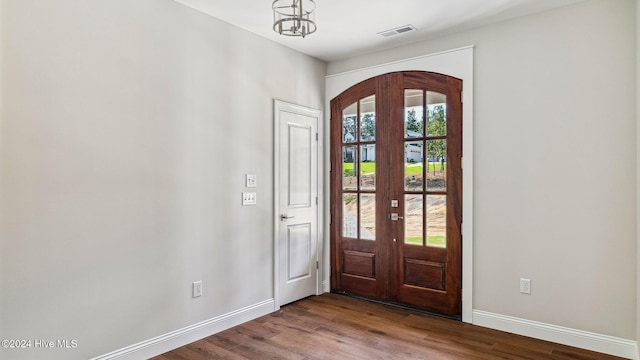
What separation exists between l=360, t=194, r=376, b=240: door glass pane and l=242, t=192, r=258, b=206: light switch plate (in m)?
1.19

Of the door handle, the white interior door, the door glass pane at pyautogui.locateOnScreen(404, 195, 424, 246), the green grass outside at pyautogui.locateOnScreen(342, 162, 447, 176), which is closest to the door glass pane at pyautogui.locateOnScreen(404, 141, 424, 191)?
the green grass outside at pyautogui.locateOnScreen(342, 162, 447, 176)

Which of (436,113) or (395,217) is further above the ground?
(436,113)

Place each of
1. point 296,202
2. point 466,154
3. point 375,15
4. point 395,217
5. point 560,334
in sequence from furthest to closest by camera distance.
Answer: point 296,202 → point 395,217 → point 466,154 → point 375,15 → point 560,334

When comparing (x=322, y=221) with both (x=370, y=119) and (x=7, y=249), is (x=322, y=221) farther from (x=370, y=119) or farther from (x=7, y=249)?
(x=7, y=249)

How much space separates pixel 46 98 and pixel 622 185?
3895 mm

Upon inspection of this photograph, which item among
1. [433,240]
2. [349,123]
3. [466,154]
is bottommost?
[433,240]

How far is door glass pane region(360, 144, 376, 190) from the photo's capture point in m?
4.16

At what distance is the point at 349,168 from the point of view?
171 inches

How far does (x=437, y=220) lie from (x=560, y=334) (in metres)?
1.30

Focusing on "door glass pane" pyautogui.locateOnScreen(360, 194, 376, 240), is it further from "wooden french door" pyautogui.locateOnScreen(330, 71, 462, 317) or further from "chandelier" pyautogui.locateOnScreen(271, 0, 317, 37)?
"chandelier" pyautogui.locateOnScreen(271, 0, 317, 37)

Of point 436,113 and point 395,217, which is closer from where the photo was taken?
point 436,113

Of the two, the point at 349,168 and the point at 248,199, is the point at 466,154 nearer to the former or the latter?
the point at 349,168

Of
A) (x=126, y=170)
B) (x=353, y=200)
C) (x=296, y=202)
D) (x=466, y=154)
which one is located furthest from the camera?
(x=353, y=200)

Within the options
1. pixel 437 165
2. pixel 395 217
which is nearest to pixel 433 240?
pixel 395 217
